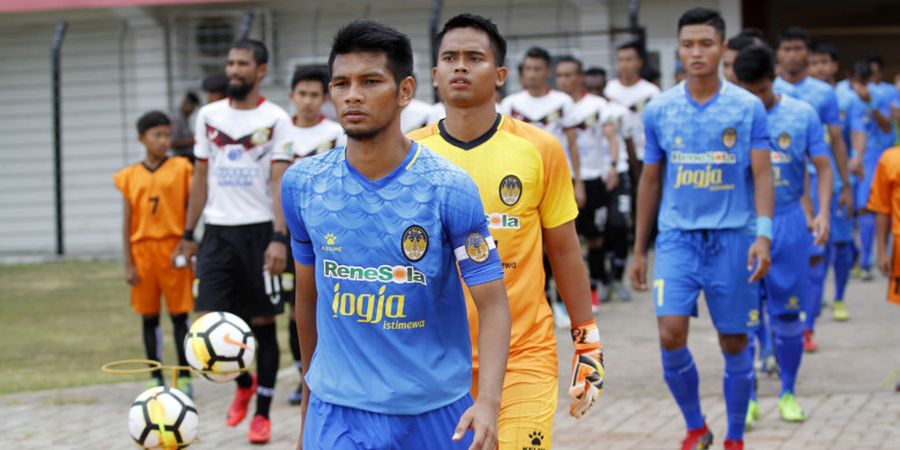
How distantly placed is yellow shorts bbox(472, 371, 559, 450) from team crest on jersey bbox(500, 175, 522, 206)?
72 cm

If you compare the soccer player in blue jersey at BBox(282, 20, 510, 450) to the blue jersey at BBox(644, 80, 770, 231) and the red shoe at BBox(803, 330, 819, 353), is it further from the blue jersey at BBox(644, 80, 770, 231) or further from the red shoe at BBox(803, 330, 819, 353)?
the red shoe at BBox(803, 330, 819, 353)

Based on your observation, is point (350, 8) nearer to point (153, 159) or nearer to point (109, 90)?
point (109, 90)

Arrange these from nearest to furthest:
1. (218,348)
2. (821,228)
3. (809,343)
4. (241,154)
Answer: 1. (218,348)
2. (241,154)
3. (821,228)
4. (809,343)

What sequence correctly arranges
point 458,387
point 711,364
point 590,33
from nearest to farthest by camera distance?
point 458,387 < point 711,364 < point 590,33

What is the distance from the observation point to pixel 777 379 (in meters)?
10.6

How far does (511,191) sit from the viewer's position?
18.7 ft

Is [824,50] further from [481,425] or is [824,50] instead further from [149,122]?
[481,425]

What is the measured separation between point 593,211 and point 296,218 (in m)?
10.7

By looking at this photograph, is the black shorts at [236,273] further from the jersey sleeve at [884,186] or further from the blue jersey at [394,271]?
the blue jersey at [394,271]

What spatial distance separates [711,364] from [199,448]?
4.61 metres

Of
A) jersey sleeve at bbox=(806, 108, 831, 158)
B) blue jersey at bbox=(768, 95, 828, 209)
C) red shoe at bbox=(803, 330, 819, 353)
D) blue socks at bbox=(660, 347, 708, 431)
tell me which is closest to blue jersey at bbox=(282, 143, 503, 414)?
blue socks at bbox=(660, 347, 708, 431)

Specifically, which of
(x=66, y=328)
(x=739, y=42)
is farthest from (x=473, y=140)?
(x=66, y=328)

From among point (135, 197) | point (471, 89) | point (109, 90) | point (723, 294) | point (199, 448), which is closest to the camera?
point (471, 89)

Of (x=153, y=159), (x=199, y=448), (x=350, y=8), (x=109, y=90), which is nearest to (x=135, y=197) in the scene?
(x=153, y=159)
